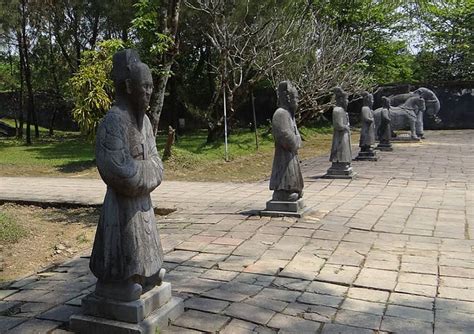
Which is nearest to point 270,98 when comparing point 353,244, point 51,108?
point 51,108

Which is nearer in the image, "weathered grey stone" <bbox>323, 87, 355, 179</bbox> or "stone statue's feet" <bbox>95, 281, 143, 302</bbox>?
"stone statue's feet" <bbox>95, 281, 143, 302</bbox>

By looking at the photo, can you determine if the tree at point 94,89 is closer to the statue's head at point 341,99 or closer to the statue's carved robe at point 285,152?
the statue's head at point 341,99

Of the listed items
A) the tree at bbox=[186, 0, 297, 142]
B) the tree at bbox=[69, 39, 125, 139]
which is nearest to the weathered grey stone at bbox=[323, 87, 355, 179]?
the tree at bbox=[186, 0, 297, 142]

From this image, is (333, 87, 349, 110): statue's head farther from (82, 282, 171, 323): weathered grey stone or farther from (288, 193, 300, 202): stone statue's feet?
(82, 282, 171, 323): weathered grey stone

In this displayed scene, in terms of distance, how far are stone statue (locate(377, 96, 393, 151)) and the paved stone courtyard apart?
7.01 metres

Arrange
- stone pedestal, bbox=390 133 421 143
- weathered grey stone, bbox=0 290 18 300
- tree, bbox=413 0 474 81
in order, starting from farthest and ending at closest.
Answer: tree, bbox=413 0 474 81 < stone pedestal, bbox=390 133 421 143 < weathered grey stone, bbox=0 290 18 300

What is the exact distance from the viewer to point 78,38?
23359mm

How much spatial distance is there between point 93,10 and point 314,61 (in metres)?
9.83

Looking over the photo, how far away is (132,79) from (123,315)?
61.9 inches

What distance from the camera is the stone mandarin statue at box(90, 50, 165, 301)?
10.7ft

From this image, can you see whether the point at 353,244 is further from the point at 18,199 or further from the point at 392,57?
the point at 392,57

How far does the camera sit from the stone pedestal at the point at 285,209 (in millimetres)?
7035

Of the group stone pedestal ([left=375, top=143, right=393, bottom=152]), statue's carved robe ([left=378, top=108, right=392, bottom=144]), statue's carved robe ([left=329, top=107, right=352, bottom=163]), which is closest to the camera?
statue's carved robe ([left=329, top=107, right=352, bottom=163])

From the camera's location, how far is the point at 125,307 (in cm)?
331
